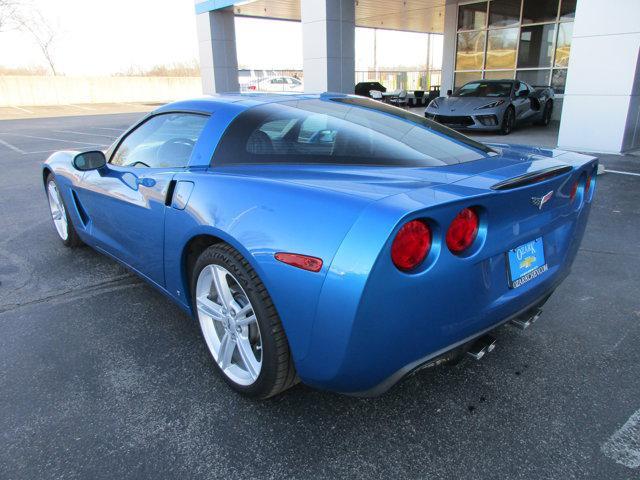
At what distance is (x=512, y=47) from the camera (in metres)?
16.3

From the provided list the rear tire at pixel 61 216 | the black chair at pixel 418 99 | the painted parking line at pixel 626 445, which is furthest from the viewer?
the black chair at pixel 418 99

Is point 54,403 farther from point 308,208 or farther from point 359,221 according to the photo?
point 359,221

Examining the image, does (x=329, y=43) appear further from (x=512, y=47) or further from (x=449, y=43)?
(x=512, y=47)

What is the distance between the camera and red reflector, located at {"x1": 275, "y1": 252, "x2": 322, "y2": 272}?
1705 mm

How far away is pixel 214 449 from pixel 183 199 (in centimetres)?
116

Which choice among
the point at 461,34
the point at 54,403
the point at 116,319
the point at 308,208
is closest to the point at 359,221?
the point at 308,208

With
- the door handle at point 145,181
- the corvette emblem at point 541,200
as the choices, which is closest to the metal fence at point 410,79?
the door handle at point 145,181

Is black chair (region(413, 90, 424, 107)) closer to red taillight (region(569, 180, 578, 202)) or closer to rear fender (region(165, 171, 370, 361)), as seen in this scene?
red taillight (region(569, 180, 578, 202))

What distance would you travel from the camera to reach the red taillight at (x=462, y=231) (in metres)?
1.79

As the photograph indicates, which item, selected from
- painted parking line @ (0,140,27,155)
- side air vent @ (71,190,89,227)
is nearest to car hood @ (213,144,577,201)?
side air vent @ (71,190,89,227)

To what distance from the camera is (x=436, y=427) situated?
6.96 feet

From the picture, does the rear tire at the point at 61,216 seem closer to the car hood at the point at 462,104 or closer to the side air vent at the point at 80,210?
the side air vent at the point at 80,210

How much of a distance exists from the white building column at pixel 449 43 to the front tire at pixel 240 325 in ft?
55.9

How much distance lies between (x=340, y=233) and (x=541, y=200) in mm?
957
